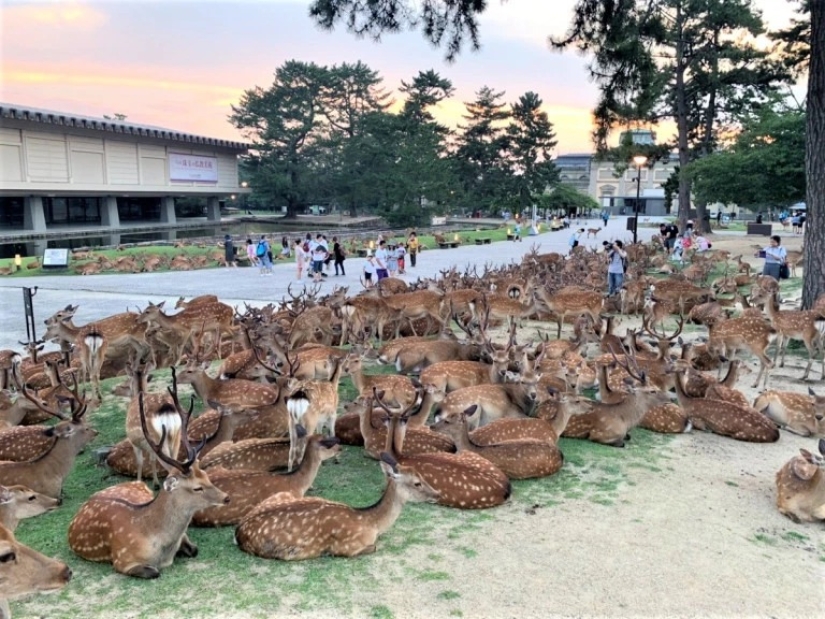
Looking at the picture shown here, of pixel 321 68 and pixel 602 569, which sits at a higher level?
pixel 321 68

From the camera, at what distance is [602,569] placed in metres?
3.23

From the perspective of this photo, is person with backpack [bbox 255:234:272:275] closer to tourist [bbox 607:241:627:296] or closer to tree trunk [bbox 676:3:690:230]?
tourist [bbox 607:241:627:296]

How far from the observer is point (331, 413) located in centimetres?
498

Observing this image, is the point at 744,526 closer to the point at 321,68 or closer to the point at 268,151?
the point at 268,151

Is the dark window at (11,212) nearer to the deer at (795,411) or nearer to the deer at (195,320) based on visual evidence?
the deer at (195,320)

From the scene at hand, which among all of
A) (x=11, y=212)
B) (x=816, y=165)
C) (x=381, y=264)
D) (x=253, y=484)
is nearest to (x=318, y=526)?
(x=253, y=484)

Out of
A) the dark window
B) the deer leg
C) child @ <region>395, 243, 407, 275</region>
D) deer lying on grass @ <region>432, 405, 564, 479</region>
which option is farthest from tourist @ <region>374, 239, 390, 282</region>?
the dark window

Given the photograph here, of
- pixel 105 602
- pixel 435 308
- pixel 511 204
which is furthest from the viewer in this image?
pixel 511 204

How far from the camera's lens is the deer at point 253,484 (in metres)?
3.58

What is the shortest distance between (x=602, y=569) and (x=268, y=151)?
4895 cm

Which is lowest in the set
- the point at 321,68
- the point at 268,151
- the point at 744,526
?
the point at 744,526

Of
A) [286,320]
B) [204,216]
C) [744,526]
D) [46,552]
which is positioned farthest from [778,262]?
[204,216]

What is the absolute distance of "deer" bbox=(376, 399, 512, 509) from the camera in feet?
12.7

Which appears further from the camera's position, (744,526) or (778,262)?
(778,262)
